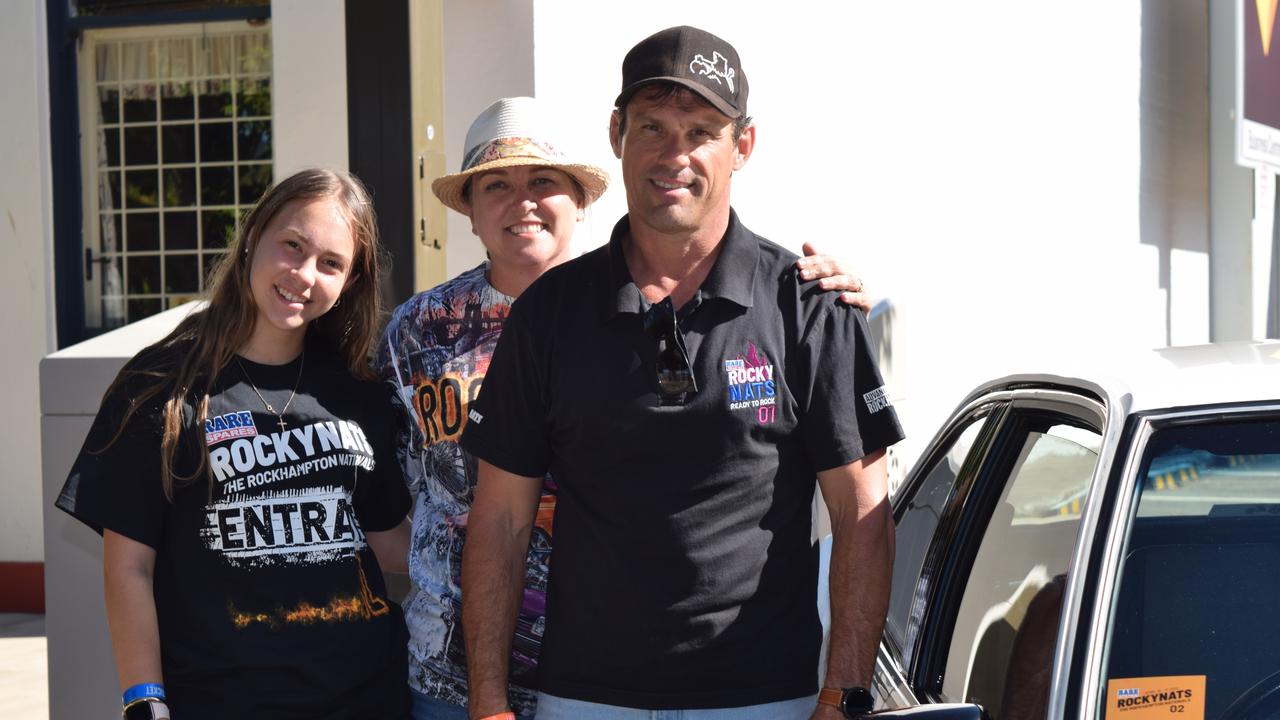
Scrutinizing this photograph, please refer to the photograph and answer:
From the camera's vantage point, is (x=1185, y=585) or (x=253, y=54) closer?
(x=1185, y=585)

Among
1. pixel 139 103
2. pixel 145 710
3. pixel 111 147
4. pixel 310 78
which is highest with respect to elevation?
pixel 139 103

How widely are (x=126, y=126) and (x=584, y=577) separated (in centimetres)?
715

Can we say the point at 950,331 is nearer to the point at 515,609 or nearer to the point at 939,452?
the point at 939,452

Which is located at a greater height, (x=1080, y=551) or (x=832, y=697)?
(x=1080, y=551)

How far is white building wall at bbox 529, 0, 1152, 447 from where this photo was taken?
20.1 ft

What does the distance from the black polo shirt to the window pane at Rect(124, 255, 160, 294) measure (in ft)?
21.8

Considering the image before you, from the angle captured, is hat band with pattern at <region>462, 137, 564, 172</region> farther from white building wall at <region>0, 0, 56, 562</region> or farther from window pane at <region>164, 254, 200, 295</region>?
window pane at <region>164, 254, 200, 295</region>

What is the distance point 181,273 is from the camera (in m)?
8.34

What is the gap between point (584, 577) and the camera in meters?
2.23

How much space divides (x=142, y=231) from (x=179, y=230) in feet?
0.76

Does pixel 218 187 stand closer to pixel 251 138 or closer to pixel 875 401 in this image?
pixel 251 138

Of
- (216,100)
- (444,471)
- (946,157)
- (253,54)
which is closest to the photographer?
(444,471)

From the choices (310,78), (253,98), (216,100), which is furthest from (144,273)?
(310,78)

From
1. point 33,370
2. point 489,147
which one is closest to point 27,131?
point 33,370
